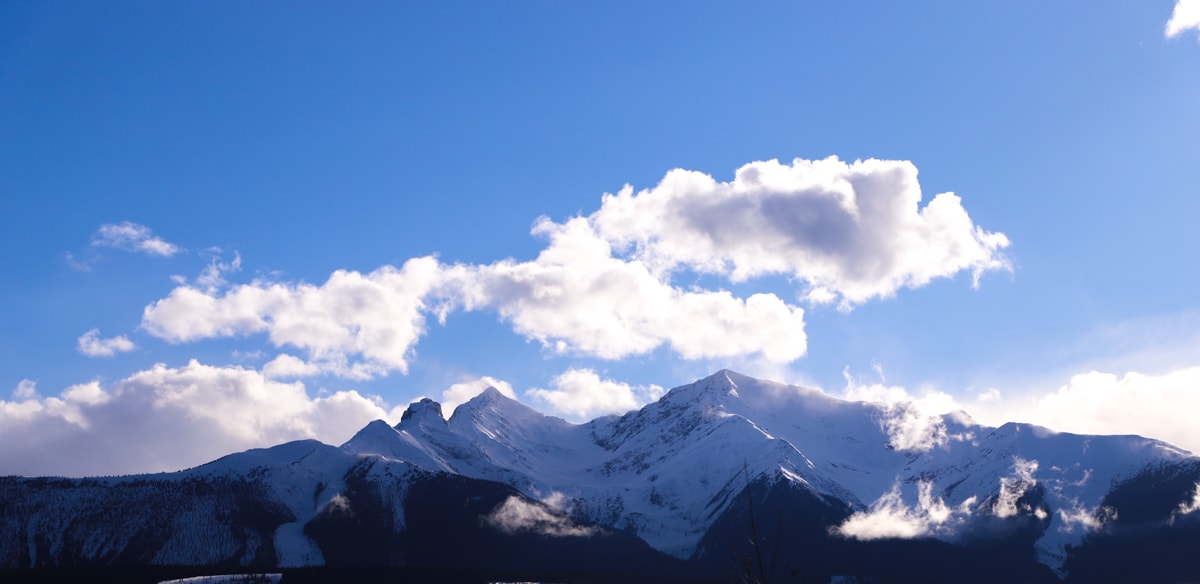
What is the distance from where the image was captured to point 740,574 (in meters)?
56.2
